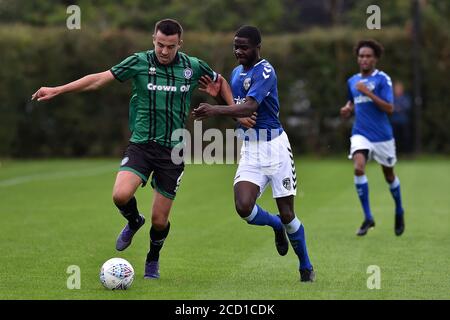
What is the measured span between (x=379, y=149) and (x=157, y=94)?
17.5 feet

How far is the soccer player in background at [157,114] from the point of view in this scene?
9070mm

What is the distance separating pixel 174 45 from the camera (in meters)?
9.09

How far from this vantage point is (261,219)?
9422 mm

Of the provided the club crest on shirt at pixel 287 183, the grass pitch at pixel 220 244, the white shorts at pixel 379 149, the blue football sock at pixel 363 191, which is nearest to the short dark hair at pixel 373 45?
the white shorts at pixel 379 149

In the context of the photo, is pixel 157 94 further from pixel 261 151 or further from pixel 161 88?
pixel 261 151

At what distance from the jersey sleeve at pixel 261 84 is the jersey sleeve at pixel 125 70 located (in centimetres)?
108

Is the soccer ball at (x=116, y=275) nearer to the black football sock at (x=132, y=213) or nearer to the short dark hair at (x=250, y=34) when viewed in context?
the black football sock at (x=132, y=213)

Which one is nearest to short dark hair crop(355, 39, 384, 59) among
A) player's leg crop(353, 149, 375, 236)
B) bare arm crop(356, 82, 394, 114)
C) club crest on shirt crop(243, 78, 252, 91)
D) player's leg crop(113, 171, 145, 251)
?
bare arm crop(356, 82, 394, 114)

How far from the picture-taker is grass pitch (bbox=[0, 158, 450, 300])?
8.55 m

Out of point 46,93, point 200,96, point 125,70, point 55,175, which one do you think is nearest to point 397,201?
point 125,70

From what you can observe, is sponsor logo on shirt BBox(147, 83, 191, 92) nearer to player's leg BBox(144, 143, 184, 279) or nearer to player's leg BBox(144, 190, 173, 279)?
player's leg BBox(144, 143, 184, 279)
